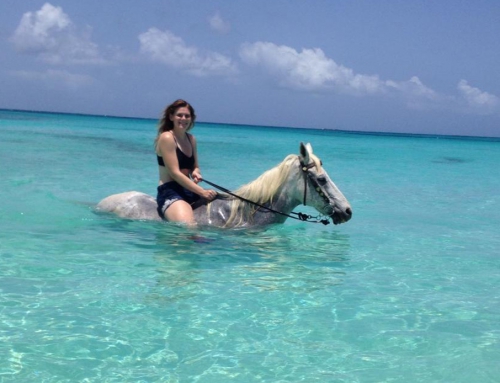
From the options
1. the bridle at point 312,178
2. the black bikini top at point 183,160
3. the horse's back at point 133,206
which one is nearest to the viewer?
the bridle at point 312,178

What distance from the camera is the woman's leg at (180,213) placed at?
23.6 ft

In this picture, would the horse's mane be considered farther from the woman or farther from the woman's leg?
the woman's leg

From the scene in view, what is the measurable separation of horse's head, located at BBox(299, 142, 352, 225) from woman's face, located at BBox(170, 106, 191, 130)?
1.36 m

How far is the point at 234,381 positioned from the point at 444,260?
413 cm

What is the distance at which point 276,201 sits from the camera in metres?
7.40

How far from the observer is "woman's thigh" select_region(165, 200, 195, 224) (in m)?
7.20

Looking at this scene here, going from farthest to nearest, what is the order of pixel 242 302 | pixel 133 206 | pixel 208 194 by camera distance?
pixel 133 206 < pixel 208 194 < pixel 242 302

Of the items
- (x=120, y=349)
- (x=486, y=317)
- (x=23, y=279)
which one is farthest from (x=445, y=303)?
(x=23, y=279)

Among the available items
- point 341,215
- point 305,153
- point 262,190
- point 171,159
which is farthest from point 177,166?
point 341,215

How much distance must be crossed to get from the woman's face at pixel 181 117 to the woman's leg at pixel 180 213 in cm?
91

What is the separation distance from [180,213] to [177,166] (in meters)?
→ 0.55

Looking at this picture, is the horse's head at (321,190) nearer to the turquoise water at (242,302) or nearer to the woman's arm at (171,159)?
the turquoise water at (242,302)

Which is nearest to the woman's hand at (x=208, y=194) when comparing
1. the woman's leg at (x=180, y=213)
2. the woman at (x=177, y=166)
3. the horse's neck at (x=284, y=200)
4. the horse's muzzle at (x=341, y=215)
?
the woman at (x=177, y=166)

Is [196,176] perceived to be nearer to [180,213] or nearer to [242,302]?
[180,213]
